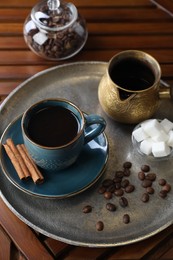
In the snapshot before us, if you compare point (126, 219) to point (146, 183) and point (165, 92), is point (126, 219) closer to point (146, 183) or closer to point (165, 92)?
point (146, 183)

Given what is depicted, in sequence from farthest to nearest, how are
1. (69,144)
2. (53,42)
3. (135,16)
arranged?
(135,16) → (53,42) → (69,144)

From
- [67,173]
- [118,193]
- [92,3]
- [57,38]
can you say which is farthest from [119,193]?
[92,3]

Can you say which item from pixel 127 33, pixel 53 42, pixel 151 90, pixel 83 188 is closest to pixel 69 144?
pixel 83 188

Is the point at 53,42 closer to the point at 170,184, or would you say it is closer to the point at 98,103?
the point at 98,103

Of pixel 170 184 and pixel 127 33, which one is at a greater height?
pixel 127 33

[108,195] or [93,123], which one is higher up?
[93,123]

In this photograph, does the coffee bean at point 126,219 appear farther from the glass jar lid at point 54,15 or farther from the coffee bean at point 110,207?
the glass jar lid at point 54,15

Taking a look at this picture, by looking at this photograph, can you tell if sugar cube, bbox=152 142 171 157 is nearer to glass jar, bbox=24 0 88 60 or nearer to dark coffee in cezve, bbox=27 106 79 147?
dark coffee in cezve, bbox=27 106 79 147

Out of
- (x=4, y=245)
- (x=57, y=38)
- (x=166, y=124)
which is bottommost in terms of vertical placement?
(x=4, y=245)
